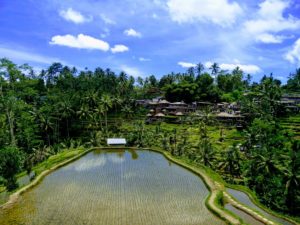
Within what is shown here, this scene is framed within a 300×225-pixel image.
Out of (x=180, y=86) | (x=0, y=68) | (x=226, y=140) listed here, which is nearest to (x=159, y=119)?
(x=180, y=86)

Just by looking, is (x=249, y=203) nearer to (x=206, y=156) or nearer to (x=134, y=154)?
(x=134, y=154)

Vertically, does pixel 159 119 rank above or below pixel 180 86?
below

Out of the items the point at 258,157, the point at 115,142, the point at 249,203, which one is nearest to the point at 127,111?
the point at 115,142

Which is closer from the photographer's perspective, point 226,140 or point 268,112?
point 226,140

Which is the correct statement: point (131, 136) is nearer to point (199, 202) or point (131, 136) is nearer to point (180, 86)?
point (199, 202)

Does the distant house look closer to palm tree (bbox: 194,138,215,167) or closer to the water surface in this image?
palm tree (bbox: 194,138,215,167)

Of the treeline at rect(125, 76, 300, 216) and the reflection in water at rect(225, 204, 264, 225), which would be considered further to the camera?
the treeline at rect(125, 76, 300, 216)

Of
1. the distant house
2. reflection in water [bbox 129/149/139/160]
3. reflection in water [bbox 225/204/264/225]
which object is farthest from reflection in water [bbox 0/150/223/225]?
the distant house
